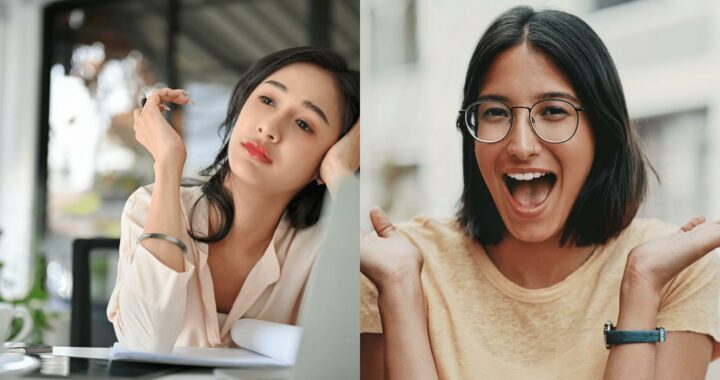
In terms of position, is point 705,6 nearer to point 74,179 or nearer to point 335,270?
point 335,270

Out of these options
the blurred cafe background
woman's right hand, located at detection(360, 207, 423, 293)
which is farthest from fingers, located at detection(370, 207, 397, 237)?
the blurred cafe background

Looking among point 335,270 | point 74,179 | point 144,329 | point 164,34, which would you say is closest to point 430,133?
point 335,270

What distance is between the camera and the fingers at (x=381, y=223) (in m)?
1.29

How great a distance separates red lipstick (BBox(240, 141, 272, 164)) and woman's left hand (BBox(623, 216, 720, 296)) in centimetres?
74

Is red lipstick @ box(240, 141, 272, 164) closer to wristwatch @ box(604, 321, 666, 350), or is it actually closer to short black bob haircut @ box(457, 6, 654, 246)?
short black bob haircut @ box(457, 6, 654, 246)

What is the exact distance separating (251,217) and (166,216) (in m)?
0.18

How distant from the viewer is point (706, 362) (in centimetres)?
110

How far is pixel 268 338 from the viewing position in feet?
4.62

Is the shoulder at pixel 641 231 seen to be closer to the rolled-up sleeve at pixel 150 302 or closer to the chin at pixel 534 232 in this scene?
the chin at pixel 534 232

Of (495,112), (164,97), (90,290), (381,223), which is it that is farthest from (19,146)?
(495,112)

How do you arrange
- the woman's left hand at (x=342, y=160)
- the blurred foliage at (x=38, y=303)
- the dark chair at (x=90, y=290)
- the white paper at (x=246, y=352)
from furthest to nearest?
the blurred foliage at (x=38, y=303), the dark chair at (x=90, y=290), the woman's left hand at (x=342, y=160), the white paper at (x=246, y=352)

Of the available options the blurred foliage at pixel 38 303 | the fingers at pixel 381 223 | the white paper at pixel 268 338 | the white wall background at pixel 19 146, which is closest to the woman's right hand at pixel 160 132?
the white paper at pixel 268 338

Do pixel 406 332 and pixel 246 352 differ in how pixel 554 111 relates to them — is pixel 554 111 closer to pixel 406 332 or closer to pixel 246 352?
pixel 406 332

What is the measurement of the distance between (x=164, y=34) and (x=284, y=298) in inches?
61.9
